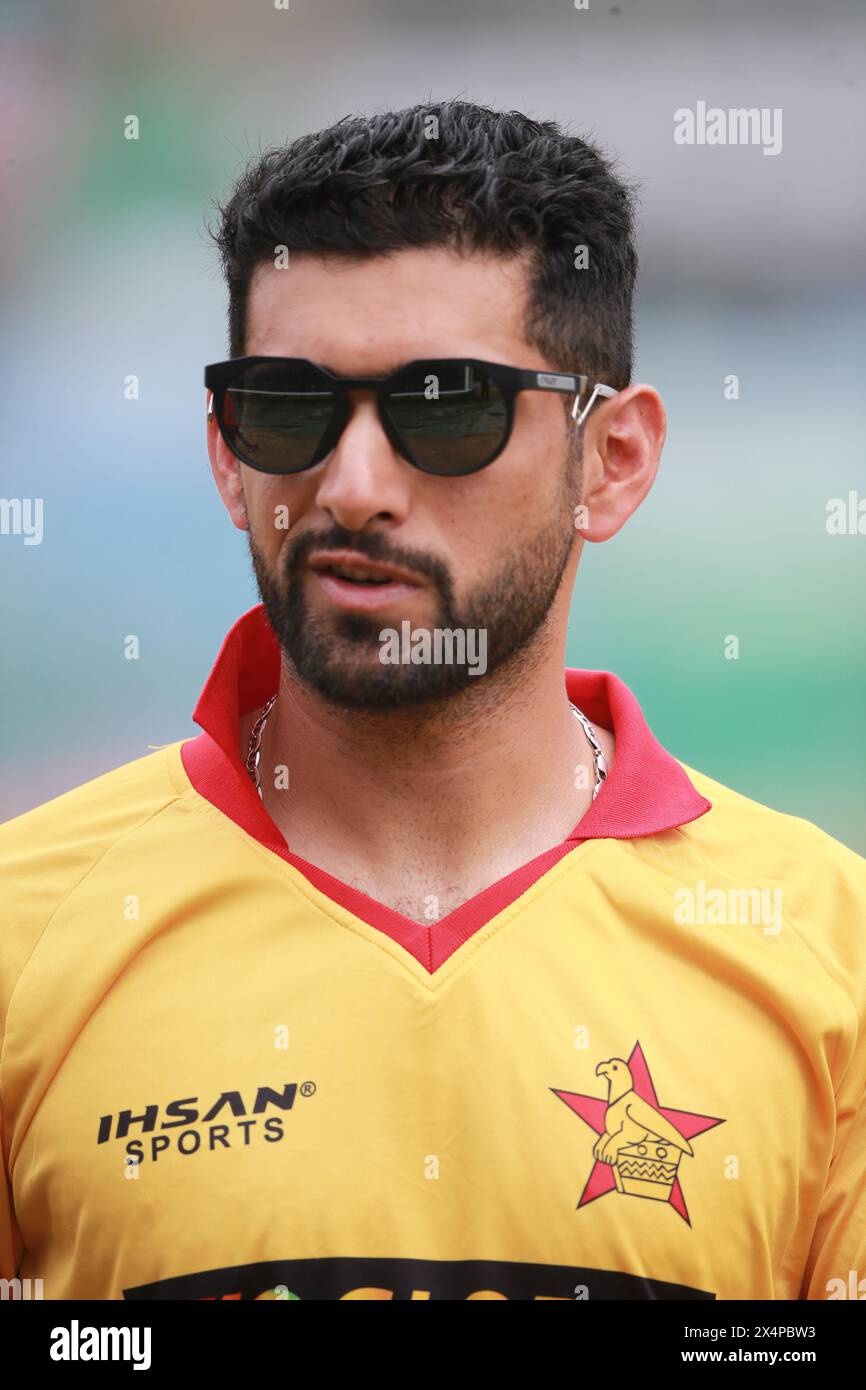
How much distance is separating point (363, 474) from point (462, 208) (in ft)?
1.64

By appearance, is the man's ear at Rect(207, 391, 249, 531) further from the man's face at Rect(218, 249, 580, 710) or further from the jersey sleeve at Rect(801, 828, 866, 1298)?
the jersey sleeve at Rect(801, 828, 866, 1298)

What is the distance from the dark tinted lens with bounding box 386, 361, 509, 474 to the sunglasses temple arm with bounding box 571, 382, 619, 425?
0.24m

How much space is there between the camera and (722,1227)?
218 cm

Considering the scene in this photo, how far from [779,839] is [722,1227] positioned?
0.73m

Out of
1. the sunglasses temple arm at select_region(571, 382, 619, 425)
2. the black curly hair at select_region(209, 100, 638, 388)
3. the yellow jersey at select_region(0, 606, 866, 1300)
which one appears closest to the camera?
the yellow jersey at select_region(0, 606, 866, 1300)

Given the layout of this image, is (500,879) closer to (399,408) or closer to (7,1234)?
(399,408)

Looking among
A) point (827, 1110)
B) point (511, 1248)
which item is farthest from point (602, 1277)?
point (827, 1110)

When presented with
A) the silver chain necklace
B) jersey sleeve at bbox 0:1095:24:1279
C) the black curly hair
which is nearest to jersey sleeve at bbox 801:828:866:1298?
the silver chain necklace

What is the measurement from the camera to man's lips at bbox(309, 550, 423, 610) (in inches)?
90.2

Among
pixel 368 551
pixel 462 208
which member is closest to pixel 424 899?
pixel 368 551

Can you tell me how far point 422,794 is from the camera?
2.50 metres

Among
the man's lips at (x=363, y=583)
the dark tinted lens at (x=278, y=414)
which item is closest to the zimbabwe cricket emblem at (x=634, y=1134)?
the man's lips at (x=363, y=583)

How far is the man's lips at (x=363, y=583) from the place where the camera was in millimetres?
2291
